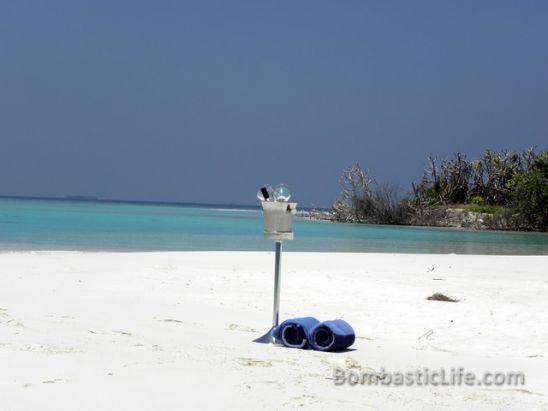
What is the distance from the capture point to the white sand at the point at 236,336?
15.0 ft

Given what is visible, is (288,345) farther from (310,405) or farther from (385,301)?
(385,301)

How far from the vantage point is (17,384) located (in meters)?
4.45

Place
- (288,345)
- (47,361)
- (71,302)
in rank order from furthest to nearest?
(71,302), (288,345), (47,361)

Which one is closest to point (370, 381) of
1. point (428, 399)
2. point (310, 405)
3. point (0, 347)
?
point (428, 399)

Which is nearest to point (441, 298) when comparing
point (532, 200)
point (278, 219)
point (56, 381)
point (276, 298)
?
point (276, 298)

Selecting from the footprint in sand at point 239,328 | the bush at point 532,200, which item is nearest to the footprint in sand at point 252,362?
the footprint in sand at point 239,328

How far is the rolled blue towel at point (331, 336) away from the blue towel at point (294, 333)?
0.07m

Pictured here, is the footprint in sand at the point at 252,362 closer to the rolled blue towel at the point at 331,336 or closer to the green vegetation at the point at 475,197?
the rolled blue towel at the point at 331,336

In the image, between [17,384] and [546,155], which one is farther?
[546,155]

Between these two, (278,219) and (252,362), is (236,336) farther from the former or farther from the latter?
(252,362)

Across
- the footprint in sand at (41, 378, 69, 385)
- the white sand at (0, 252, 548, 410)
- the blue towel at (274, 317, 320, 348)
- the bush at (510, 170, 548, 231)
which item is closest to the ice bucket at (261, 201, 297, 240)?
the blue towel at (274, 317, 320, 348)

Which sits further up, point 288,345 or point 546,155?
point 546,155

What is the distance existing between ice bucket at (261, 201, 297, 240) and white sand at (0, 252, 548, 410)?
38.5 inches

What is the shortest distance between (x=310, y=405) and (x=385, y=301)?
5709 millimetres
